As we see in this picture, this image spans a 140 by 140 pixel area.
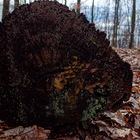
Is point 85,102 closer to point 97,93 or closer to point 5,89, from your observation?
point 97,93

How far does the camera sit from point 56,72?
12.7 feet

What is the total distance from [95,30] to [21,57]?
88 centimetres

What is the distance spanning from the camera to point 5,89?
13.0 feet

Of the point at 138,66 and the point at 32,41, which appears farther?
the point at 138,66

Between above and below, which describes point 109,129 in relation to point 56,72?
below

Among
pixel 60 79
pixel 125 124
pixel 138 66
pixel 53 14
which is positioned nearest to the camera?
pixel 60 79

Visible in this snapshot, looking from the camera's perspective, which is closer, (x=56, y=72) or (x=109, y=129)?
(x=56, y=72)

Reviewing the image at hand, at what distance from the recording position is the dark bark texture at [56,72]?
153 inches

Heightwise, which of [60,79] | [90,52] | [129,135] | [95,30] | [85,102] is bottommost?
[129,135]

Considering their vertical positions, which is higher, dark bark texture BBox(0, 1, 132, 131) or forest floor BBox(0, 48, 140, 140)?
dark bark texture BBox(0, 1, 132, 131)

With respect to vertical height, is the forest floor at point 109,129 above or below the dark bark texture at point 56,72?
below

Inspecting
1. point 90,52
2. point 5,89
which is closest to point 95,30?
point 90,52

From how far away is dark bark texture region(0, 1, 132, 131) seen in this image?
3.88m

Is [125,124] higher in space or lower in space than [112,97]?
lower
